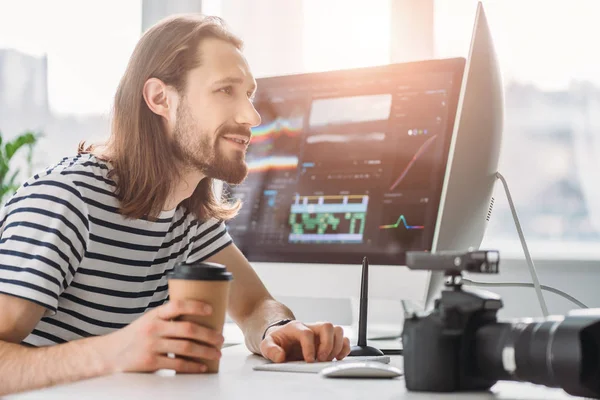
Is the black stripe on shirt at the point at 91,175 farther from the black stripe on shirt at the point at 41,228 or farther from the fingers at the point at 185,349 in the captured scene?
the fingers at the point at 185,349

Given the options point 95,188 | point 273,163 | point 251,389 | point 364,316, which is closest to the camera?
point 251,389

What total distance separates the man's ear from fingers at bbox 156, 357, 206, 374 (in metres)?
0.68

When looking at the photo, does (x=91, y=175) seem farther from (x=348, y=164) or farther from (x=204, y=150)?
(x=348, y=164)

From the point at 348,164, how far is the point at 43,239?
68cm

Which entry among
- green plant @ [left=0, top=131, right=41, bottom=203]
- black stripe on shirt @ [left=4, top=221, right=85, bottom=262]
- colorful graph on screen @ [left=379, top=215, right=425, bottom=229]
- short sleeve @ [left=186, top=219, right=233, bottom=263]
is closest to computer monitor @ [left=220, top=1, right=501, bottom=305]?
colorful graph on screen @ [left=379, top=215, right=425, bottom=229]

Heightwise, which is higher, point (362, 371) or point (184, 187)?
point (184, 187)

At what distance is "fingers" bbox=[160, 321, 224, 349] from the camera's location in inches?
34.1

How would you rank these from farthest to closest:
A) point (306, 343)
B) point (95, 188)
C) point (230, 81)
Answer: point (230, 81), point (95, 188), point (306, 343)

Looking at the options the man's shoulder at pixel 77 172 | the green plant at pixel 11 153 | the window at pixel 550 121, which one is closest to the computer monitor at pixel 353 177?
the man's shoulder at pixel 77 172

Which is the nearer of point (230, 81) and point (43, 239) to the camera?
point (43, 239)

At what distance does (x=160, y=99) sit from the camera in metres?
1.47

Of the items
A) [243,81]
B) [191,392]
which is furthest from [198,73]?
[191,392]

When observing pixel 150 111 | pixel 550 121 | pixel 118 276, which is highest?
pixel 550 121

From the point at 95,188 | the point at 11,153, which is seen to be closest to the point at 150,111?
the point at 95,188
